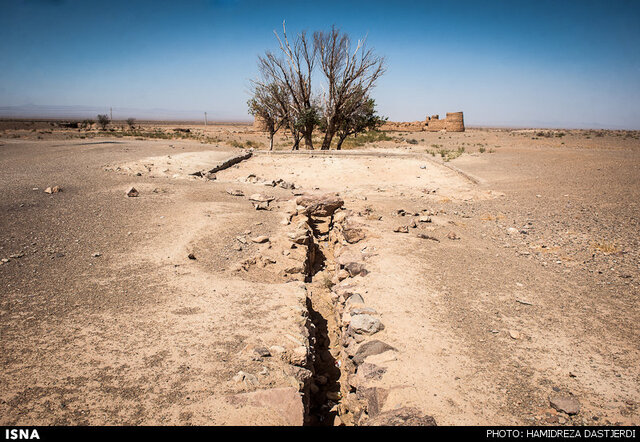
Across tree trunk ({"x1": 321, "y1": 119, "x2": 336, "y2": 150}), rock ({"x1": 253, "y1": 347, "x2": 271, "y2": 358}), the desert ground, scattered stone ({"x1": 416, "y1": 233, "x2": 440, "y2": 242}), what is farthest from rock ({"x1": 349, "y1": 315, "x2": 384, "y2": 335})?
tree trunk ({"x1": 321, "y1": 119, "x2": 336, "y2": 150})

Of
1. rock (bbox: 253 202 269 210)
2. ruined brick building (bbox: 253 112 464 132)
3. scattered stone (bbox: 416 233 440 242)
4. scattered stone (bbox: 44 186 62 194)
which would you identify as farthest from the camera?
ruined brick building (bbox: 253 112 464 132)

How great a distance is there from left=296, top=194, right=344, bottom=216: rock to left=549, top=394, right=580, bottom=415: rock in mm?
4944

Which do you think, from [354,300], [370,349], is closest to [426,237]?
[354,300]

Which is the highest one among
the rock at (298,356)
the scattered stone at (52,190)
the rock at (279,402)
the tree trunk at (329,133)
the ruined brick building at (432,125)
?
the ruined brick building at (432,125)

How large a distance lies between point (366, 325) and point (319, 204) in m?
4.02

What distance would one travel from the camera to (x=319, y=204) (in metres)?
6.97

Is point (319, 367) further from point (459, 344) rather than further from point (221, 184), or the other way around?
point (221, 184)

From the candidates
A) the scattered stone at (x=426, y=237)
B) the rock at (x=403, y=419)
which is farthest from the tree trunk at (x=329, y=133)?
the rock at (x=403, y=419)

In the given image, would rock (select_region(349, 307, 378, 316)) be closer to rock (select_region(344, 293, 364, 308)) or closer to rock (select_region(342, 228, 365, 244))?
rock (select_region(344, 293, 364, 308))

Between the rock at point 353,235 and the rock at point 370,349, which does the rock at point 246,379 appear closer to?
the rock at point 370,349

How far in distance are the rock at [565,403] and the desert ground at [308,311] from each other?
0.01 meters

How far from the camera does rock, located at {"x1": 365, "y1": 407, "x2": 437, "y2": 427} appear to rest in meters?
2.09

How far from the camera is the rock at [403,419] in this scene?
2.09m

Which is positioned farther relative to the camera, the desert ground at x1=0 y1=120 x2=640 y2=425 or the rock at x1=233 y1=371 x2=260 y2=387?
the rock at x1=233 y1=371 x2=260 y2=387
